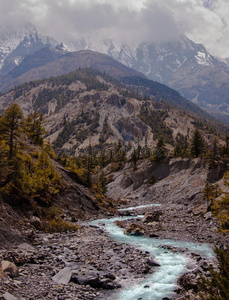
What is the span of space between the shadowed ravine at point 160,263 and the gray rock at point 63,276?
3.83 meters

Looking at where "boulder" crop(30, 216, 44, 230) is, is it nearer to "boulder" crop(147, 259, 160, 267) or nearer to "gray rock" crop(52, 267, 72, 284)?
"gray rock" crop(52, 267, 72, 284)

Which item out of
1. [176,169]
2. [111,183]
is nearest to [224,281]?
[176,169]

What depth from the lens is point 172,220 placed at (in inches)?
2060

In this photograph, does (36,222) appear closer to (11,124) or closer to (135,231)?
(11,124)

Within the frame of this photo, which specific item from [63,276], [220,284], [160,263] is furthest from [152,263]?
[220,284]

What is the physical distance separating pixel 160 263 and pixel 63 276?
1056 centimetres

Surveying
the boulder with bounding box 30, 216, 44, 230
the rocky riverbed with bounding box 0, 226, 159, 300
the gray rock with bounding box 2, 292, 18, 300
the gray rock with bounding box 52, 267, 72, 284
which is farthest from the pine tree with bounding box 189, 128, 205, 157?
the gray rock with bounding box 2, 292, 18, 300

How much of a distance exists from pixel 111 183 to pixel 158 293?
10118 centimetres

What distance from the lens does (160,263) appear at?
27047 millimetres

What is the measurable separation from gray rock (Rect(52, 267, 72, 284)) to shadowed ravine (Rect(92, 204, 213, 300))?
3828 millimetres

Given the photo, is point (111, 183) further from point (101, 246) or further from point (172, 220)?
point (101, 246)

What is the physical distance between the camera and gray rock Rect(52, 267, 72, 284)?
20.0 m

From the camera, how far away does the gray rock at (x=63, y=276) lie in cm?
2005

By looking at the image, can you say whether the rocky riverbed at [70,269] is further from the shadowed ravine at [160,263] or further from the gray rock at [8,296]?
the shadowed ravine at [160,263]
